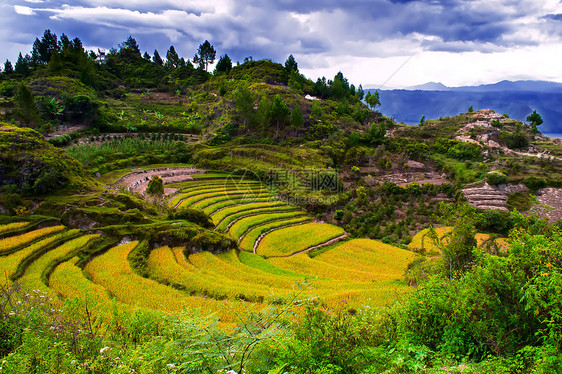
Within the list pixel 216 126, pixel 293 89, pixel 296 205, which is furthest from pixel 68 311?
pixel 293 89

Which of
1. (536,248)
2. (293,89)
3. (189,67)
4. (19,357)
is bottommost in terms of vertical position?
(19,357)

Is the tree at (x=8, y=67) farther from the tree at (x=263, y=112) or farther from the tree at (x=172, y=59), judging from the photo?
the tree at (x=263, y=112)

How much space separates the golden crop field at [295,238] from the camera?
88.9 ft

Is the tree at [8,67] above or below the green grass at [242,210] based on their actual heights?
above

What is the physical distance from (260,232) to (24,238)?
60.9ft

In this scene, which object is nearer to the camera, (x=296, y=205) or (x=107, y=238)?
(x=107, y=238)

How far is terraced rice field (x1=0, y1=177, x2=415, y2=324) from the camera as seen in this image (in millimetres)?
13305

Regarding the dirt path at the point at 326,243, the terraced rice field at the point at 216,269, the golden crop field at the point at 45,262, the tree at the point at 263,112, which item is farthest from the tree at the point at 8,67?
the dirt path at the point at 326,243

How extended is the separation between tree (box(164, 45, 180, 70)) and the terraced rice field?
262ft

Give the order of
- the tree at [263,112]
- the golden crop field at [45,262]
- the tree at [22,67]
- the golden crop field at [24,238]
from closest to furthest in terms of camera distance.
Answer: the golden crop field at [45,262], the golden crop field at [24,238], the tree at [263,112], the tree at [22,67]

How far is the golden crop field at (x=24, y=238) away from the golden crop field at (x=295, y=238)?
1586cm

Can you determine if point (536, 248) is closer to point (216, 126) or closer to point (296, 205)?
point (296, 205)

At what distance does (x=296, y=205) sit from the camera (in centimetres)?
3769

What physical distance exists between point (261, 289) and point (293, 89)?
200 ft
